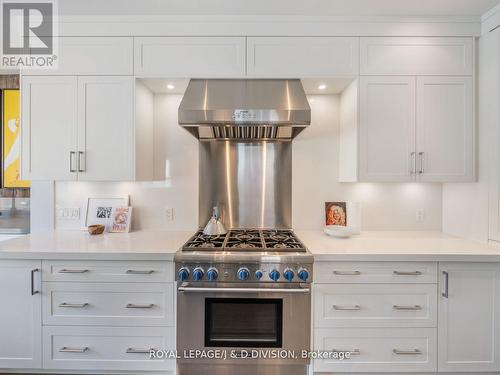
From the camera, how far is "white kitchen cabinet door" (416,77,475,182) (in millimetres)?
2062

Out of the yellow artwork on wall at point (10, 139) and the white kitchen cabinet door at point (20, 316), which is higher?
the yellow artwork on wall at point (10, 139)

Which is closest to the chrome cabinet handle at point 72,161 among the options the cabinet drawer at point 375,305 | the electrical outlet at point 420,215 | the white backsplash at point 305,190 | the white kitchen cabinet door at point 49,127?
the white kitchen cabinet door at point 49,127

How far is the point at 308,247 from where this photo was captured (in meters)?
1.89

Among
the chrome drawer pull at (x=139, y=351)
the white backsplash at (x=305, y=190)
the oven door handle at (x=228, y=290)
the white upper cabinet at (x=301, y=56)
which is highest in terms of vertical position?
the white upper cabinet at (x=301, y=56)

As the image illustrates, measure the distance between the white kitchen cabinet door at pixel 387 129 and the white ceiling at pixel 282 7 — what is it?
48 cm

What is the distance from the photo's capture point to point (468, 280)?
1.74 m

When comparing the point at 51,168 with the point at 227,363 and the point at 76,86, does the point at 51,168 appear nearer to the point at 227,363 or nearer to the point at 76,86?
the point at 76,86

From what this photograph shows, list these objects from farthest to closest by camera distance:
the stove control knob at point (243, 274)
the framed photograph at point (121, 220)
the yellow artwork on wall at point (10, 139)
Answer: the yellow artwork on wall at point (10, 139) → the framed photograph at point (121, 220) → the stove control knob at point (243, 274)

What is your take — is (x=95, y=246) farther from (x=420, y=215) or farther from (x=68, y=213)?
(x=420, y=215)

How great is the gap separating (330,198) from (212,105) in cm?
134

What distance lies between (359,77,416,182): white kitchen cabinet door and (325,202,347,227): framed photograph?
448mm

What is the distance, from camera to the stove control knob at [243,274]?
1.66 metres

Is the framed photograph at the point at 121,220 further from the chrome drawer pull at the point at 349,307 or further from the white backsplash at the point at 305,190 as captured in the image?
the chrome drawer pull at the point at 349,307

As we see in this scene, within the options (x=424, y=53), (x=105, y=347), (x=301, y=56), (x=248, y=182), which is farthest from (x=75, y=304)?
(x=424, y=53)
